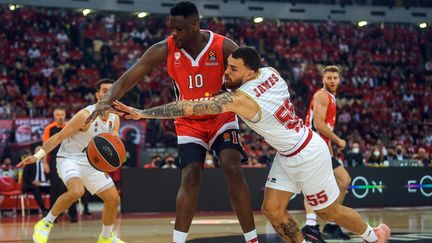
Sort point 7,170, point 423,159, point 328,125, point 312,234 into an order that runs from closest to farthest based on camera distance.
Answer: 1. point 312,234
2. point 328,125
3. point 7,170
4. point 423,159

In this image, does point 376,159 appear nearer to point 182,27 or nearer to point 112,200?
point 112,200

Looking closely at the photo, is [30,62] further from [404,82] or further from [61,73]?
[404,82]

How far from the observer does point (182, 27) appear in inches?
254

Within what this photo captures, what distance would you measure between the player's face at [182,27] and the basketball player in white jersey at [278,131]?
546 mm

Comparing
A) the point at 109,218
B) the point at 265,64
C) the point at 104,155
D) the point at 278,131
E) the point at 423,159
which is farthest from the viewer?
the point at 265,64

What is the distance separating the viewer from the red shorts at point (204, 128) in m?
6.62

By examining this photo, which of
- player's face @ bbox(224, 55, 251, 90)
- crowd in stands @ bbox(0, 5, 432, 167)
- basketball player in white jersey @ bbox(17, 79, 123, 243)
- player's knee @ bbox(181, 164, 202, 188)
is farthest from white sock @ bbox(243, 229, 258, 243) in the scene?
crowd in stands @ bbox(0, 5, 432, 167)

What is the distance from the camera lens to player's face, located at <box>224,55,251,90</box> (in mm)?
6102

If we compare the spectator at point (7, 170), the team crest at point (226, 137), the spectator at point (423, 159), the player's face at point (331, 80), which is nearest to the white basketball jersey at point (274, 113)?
the team crest at point (226, 137)

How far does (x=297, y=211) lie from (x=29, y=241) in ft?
26.5

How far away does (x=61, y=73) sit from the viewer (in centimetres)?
2598

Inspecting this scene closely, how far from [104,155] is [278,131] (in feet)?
6.60

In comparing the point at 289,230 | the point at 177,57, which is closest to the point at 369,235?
the point at 289,230

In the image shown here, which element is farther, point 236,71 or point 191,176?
point 191,176
